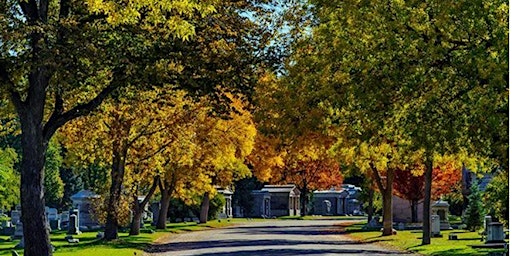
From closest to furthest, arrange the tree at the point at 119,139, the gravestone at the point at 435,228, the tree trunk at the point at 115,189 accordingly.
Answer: the tree at the point at 119,139 < the tree trunk at the point at 115,189 < the gravestone at the point at 435,228

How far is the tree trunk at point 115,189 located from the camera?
39.1 meters

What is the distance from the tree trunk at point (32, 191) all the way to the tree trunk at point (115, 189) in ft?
49.8

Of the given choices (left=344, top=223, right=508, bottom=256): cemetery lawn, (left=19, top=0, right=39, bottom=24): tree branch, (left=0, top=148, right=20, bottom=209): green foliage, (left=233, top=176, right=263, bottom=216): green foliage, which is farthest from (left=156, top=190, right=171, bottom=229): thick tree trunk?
(left=233, top=176, right=263, bottom=216): green foliage

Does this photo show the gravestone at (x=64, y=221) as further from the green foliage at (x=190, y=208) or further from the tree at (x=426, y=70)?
the tree at (x=426, y=70)

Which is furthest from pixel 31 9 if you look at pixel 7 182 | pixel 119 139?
pixel 7 182

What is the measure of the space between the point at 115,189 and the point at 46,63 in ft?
62.2

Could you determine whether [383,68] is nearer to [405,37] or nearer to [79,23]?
[405,37]

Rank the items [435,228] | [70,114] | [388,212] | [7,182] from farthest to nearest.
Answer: [7,182] → [388,212] → [435,228] → [70,114]

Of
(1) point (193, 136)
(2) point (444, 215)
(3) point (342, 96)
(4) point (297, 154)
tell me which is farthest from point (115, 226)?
(2) point (444, 215)

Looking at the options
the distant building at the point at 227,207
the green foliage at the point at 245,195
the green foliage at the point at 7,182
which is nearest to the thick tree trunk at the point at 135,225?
the green foliage at the point at 7,182

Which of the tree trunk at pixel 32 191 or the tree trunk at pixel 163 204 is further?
the tree trunk at pixel 163 204

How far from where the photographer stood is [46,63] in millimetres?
20891

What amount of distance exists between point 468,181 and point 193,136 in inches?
984

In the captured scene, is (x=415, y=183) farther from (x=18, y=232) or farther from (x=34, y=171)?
(x=34, y=171)
